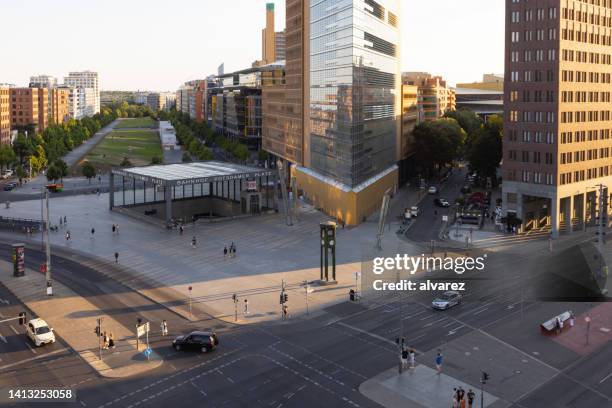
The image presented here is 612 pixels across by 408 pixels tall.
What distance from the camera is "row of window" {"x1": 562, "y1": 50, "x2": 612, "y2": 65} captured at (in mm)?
91688

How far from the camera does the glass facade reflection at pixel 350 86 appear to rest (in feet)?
323

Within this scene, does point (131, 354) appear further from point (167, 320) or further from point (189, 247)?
point (189, 247)

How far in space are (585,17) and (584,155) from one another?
19434 mm

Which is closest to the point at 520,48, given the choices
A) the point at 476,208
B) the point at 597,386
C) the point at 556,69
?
the point at 556,69

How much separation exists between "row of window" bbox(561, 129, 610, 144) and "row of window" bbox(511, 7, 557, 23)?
15943mm

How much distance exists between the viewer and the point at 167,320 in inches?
2103

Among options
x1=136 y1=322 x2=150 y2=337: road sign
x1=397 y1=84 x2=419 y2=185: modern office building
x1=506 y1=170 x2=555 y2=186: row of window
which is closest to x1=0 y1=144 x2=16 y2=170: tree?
x1=397 y1=84 x2=419 y2=185: modern office building

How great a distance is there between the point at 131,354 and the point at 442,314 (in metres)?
24.9

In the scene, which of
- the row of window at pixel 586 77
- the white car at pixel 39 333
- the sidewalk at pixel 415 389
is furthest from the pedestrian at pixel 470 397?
the row of window at pixel 586 77

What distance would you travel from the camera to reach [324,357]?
45188mm

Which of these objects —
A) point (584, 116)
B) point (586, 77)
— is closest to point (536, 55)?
point (586, 77)

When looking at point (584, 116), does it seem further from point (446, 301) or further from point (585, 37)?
point (446, 301)

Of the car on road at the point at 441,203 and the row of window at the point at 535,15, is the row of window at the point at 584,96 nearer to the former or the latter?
the row of window at the point at 535,15

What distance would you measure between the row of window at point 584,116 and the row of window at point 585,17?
12.8 metres
